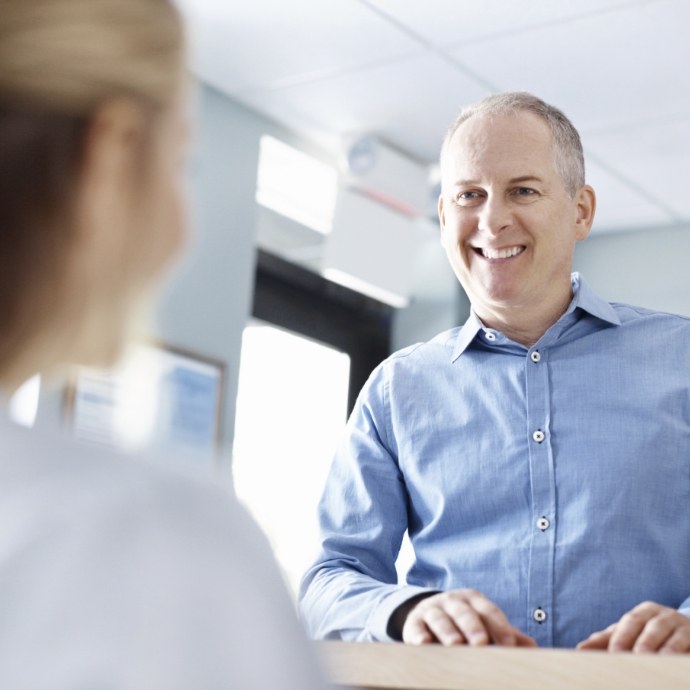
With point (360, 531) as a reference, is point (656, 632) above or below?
below

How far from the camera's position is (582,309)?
1711 mm

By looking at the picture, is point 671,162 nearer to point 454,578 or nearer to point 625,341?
point 625,341

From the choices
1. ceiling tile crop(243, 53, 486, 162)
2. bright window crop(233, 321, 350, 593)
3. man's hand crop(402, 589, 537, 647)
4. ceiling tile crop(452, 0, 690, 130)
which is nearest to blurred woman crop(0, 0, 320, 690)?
man's hand crop(402, 589, 537, 647)

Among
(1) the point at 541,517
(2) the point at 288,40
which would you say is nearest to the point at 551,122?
(1) the point at 541,517

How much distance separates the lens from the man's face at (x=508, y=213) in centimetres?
170

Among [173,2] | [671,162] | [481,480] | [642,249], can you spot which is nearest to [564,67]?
[671,162]

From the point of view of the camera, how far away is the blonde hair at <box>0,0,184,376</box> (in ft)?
1.61

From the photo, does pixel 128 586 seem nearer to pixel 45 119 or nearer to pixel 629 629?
pixel 45 119

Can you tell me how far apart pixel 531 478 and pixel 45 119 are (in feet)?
3.78

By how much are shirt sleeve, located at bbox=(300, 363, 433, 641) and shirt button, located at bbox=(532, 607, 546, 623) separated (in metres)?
0.19

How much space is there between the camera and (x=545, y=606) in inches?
58.9

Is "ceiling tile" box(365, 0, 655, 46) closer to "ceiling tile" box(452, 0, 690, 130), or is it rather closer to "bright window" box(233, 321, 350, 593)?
"ceiling tile" box(452, 0, 690, 130)

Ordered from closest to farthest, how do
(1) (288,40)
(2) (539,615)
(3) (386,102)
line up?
(2) (539,615) → (1) (288,40) → (3) (386,102)

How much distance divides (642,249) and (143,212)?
4614mm
